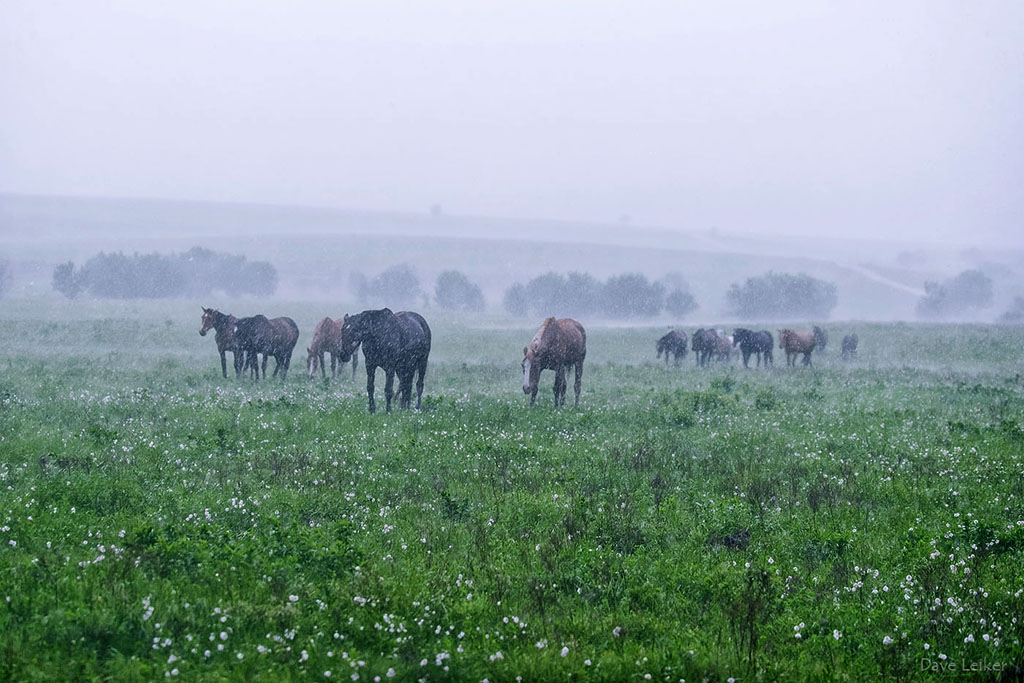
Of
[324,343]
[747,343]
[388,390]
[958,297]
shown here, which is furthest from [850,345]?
[958,297]

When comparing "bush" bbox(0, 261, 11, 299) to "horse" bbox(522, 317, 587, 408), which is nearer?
→ "horse" bbox(522, 317, 587, 408)

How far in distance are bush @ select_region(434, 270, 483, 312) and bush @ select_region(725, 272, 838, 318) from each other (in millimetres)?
40754

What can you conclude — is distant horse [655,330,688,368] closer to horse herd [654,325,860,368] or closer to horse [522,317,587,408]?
horse herd [654,325,860,368]

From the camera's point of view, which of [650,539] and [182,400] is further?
[182,400]

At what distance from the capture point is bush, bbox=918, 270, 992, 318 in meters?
131

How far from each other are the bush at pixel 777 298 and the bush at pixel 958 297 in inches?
905

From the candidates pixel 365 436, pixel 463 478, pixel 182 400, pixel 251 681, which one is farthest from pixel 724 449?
pixel 182 400

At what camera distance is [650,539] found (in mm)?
8523

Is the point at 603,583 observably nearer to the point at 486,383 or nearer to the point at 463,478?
the point at 463,478

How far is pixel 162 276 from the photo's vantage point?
334ft

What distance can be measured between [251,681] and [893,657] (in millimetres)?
5003

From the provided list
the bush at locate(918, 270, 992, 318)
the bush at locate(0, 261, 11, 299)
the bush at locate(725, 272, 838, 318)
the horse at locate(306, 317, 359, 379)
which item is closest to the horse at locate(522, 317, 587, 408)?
the horse at locate(306, 317, 359, 379)

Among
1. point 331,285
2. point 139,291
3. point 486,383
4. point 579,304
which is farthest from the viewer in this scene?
point 331,285

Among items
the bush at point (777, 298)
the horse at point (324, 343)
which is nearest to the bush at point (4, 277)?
the horse at point (324, 343)
